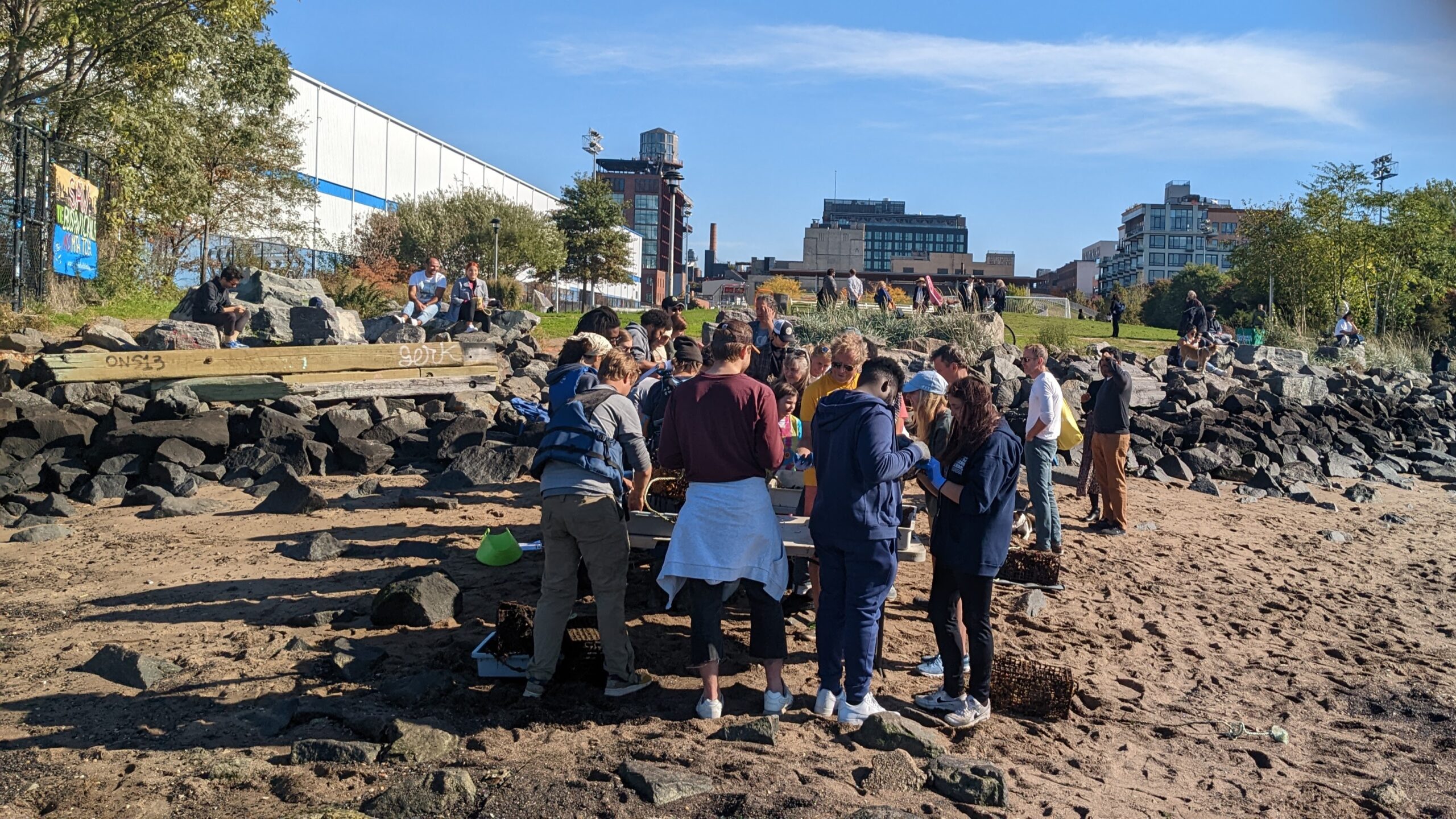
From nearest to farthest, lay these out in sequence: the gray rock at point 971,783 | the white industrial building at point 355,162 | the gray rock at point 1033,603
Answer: the gray rock at point 971,783, the gray rock at point 1033,603, the white industrial building at point 355,162

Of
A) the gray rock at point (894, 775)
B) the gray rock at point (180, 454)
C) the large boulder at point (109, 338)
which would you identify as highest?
the large boulder at point (109, 338)

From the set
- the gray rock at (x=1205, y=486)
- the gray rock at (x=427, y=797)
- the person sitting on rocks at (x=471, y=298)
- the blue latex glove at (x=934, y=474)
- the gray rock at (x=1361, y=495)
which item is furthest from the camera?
the person sitting on rocks at (x=471, y=298)

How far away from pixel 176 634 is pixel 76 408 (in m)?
7.58

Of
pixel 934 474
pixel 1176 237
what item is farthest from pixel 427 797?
pixel 1176 237

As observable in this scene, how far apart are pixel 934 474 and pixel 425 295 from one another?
13.8 metres

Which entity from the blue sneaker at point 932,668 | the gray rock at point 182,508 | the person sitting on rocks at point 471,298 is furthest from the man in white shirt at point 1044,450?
the person sitting on rocks at point 471,298

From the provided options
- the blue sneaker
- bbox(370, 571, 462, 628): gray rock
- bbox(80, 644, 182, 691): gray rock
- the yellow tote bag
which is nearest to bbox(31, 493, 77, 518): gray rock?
bbox(80, 644, 182, 691): gray rock

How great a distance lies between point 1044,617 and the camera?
23.1 ft

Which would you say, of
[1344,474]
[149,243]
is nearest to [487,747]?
[1344,474]

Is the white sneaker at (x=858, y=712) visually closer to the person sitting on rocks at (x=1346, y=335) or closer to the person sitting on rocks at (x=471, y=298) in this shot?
the person sitting on rocks at (x=471, y=298)

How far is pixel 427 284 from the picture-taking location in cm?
1745

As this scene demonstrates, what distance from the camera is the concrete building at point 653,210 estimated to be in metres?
125

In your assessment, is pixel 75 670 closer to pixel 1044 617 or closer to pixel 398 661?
pixel 398 661

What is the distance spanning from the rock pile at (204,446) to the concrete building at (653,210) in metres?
107
